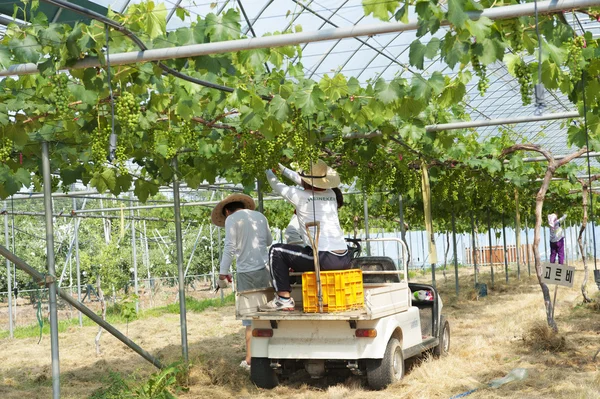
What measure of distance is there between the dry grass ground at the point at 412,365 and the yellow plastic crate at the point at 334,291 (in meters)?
0.74

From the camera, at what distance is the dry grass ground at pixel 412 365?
20.4ft

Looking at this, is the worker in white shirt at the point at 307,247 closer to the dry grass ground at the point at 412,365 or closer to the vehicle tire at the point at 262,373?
the vehicle tire at the point at 262,373

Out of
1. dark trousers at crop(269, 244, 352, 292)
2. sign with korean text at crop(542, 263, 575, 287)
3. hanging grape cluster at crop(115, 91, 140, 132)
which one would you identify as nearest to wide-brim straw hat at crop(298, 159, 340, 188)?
dark trousers at crop(269, 244, 352, 292)

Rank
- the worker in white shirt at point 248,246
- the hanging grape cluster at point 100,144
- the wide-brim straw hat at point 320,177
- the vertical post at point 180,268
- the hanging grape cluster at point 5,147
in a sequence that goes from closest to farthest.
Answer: the hanging grape cluster at point 100,144 → the hanging grape cluster at point 5,147 → the wide-brim straw hat at point 320,177 → the worker in white shirt at point 248,246 → the vertical post at point 180,268

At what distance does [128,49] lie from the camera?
4.75 metres

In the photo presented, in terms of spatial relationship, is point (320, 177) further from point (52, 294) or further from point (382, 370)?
point (52, 294)

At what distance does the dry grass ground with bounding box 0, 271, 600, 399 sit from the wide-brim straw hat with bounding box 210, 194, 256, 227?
1414mm

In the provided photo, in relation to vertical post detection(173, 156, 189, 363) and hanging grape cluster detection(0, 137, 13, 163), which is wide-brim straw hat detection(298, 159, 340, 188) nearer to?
vertical post detection(173, 156, 189, 363)

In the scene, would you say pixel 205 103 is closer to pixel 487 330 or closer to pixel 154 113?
pixel 154 113

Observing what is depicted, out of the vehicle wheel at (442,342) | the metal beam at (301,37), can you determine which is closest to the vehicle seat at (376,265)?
the vehicle wheel at (442,342)

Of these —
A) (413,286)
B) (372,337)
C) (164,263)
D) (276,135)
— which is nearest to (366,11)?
(276,135)

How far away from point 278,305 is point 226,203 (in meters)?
1.56

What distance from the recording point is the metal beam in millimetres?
3727

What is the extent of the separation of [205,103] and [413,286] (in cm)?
312
